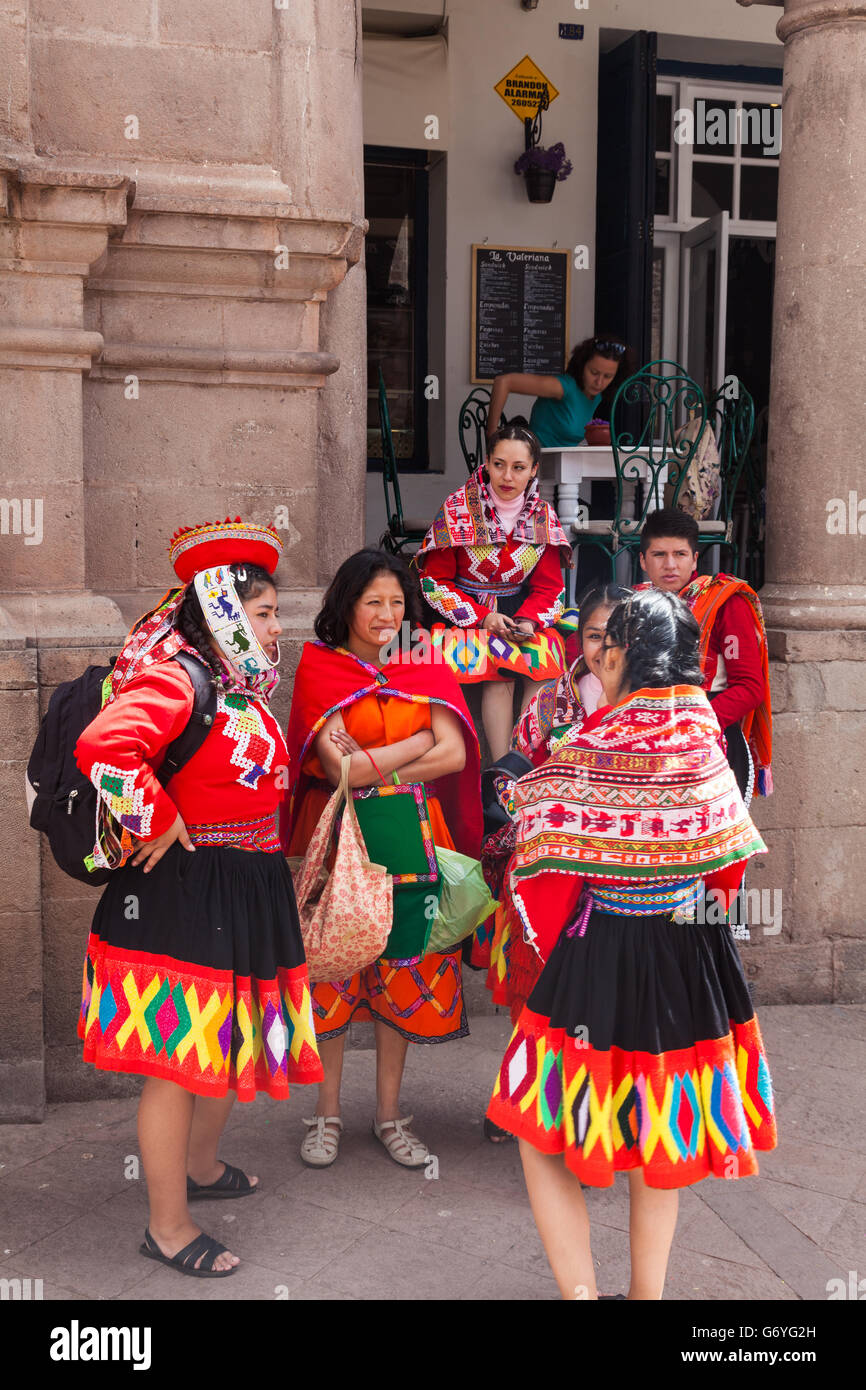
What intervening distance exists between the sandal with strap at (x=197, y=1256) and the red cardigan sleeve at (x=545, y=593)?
2387 millimetres

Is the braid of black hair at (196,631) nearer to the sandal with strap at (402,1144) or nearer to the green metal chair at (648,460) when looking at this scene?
the sandal with strap at (402,1144)

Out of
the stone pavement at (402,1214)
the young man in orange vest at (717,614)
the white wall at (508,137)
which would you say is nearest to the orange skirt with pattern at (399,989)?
the stone pavement at (402,1214)

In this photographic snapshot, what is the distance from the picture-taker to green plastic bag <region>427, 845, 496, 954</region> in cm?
392

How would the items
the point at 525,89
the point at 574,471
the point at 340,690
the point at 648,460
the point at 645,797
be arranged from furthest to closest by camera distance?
the point at 525,89, the point at 574,471, the point at 648,460, the point at 340,690, the point at 645,797

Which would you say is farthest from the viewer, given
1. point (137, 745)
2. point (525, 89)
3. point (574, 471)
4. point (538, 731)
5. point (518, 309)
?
point (518, 309)

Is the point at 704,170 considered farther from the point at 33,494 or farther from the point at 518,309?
the point at 33,494

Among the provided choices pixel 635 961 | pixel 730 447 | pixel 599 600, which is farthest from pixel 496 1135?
pixel 730 447

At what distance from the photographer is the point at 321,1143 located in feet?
13.3

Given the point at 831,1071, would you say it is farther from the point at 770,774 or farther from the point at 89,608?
the point at 89,608

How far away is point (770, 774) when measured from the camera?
198 inches

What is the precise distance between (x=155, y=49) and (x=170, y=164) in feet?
1.19

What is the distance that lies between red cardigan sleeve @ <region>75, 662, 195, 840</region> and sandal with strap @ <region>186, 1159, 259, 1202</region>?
1205mm

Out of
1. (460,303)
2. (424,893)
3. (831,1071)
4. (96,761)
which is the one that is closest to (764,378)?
(460,303)

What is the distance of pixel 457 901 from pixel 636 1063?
42.6 inches
